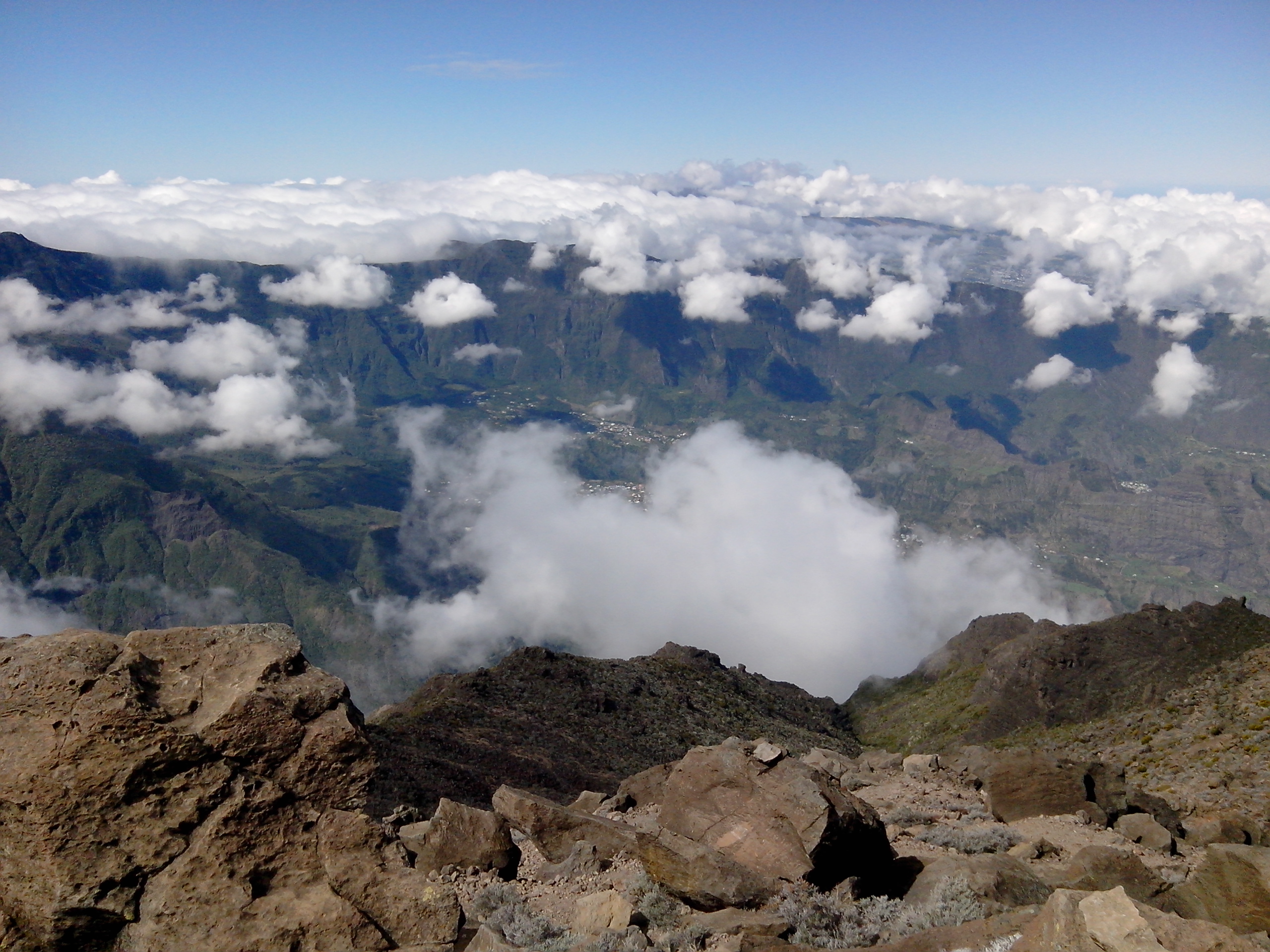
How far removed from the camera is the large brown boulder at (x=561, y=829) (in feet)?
60.7

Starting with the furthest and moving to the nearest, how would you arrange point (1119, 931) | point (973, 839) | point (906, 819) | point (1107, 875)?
point (906, 819)
point (973, 839)
point (1107, 875)
point (1119, 931)

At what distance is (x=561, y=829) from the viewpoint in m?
19.6

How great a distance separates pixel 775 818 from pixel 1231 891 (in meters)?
8.00

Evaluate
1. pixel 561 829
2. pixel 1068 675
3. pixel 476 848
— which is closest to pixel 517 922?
pixel 476 848

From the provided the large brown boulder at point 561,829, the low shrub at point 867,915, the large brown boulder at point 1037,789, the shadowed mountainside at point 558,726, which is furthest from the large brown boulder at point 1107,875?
the shadowed mountainside at point 558,726

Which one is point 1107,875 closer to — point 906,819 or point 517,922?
point 906,819

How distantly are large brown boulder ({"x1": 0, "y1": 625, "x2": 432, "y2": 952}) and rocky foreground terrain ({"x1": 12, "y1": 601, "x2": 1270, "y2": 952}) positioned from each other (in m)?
0.03

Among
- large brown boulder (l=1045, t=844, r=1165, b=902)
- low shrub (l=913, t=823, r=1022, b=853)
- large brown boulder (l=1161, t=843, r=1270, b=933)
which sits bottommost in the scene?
low shrub (l=913, t=823, r=1022, b=853)

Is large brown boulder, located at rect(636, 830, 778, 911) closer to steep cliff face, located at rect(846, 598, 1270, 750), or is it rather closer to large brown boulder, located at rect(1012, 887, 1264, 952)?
large brown boulder, located at rect(1012, 887, 1264, 952)

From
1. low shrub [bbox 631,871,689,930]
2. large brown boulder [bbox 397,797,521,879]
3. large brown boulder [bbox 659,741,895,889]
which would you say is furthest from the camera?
large brown boulder [bbox 397,797,521,879]

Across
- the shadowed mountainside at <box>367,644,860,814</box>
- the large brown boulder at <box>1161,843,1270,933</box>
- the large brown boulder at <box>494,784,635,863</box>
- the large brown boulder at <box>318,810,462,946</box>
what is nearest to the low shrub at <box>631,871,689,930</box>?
the large brown boulder at <box>494,784,635,863</box>

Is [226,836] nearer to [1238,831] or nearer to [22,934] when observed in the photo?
[22,934]

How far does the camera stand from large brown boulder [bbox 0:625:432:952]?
10.0 meters

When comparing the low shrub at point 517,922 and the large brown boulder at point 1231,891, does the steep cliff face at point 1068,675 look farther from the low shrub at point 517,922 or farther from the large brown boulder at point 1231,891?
the low shrub at point 517,922
